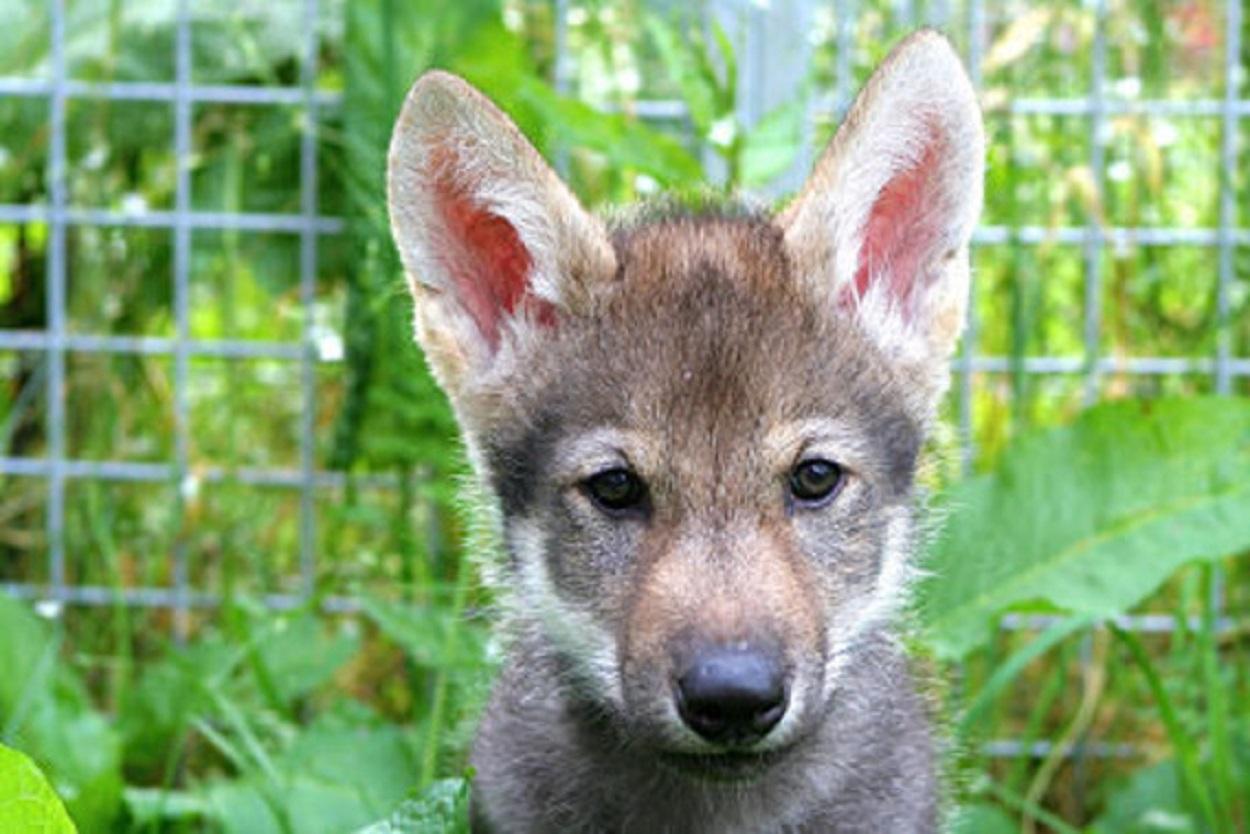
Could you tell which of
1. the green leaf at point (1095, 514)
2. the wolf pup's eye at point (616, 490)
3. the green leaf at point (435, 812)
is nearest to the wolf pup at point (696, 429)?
the wolf pup's eye at point (616, 490)

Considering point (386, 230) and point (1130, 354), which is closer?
point (386, 230)

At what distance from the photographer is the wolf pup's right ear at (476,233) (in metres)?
3.84

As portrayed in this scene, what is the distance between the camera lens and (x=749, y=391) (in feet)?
11.9

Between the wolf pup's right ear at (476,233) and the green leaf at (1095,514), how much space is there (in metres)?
1.12

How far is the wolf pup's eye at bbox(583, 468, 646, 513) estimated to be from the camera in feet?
11.8

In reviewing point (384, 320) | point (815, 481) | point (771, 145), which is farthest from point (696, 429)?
point (384, 320)

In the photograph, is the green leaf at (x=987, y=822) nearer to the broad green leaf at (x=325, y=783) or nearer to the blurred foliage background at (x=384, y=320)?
the blurred foliage background at (x=384, y=320)

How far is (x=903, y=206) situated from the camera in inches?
160

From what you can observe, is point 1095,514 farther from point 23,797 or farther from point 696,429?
point 23,797

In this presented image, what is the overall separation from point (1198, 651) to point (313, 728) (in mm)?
2082

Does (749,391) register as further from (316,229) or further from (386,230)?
(316,229)

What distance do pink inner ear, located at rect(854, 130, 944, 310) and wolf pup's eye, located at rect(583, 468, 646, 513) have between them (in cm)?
67

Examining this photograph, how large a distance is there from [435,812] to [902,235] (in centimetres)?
139

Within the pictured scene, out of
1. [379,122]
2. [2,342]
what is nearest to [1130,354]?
[379,122]
